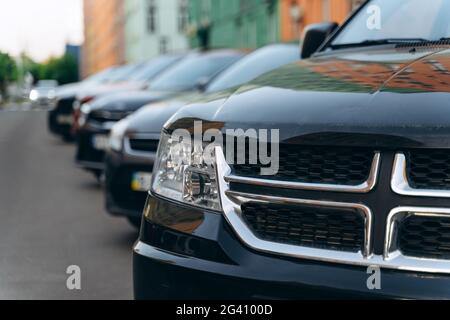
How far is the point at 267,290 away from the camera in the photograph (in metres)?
2.38

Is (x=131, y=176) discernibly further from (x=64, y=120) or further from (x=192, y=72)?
(x=64, y=120)

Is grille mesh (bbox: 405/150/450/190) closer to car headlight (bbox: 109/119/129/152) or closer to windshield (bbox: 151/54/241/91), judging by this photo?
car headlight (bbox: 109/119/129/152)

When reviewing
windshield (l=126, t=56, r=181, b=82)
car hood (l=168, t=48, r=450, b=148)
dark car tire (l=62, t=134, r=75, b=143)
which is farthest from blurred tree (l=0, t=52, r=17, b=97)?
dark car tire (l=62, t=134, r=75, b=143)

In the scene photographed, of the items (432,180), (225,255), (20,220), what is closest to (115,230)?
(20,220)

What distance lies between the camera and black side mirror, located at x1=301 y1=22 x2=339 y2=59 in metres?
4.35

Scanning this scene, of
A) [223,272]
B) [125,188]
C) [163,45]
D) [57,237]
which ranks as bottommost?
[57,237]

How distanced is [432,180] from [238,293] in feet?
2.14

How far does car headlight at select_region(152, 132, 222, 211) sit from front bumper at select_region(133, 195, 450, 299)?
0.12 ft

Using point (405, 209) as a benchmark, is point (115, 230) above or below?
below

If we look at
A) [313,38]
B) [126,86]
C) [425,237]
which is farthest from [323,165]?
[126,86]

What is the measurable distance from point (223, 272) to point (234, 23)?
34.7 meters

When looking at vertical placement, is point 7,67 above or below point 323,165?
above

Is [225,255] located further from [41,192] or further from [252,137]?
[41,192]

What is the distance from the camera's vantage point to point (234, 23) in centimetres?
3656
